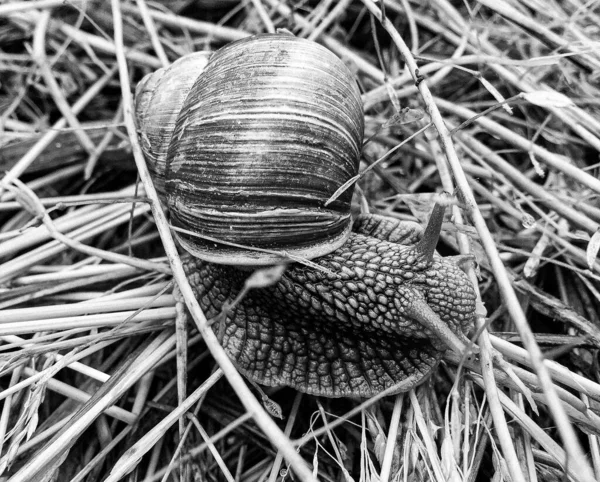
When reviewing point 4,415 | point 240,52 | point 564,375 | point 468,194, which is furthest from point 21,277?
point 564,375

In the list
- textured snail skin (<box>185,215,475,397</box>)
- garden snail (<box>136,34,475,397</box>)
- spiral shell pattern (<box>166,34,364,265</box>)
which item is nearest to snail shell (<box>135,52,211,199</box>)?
garden snail (<box>136,34,475,397</box>)

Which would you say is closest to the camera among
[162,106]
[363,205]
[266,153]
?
[266,153]

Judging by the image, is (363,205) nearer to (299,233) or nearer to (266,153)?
(299,233)

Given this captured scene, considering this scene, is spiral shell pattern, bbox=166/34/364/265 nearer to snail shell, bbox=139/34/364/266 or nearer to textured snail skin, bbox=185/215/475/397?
snail shell, bbox=139/34/364/266

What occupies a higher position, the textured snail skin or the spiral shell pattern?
the spiral shell pattern

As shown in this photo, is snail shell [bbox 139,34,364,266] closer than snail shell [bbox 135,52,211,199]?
Yes

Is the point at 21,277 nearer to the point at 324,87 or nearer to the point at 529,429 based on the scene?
the point at 324,87

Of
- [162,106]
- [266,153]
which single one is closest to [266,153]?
[266,153]
